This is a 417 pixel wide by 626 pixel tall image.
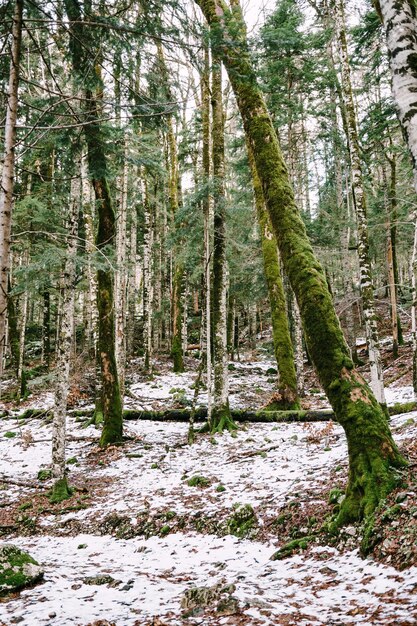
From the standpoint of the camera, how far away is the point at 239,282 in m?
20.5

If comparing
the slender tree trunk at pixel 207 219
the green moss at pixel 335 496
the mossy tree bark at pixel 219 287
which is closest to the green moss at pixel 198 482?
the green moss at pixel 335 496

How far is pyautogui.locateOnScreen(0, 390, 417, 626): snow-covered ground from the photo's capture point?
352cm

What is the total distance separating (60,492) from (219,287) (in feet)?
21.5

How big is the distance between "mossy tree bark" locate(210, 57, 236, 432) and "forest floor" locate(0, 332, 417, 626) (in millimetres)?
706

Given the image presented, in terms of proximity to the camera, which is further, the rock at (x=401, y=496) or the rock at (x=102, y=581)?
the rock at (x=102, y=581)

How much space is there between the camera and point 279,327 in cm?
1292

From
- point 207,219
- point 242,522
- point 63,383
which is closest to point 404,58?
point 242,522

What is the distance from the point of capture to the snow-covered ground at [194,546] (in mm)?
3520

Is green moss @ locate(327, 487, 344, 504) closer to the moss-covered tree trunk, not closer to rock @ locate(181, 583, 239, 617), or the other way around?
rock @ locate(181, 583, 239, 617)

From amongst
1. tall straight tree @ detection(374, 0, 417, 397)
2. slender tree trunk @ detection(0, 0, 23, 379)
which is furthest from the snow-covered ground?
tall straight tree @ detection(374, 0, 417, 397)

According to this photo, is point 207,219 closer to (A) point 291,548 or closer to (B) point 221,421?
(B) point 221,421

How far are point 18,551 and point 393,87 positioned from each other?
20.1 ft

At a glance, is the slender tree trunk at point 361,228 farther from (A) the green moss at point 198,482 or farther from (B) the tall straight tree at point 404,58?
(B) the tall straight tree at point 404,58

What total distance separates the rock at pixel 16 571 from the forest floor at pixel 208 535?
13cm
